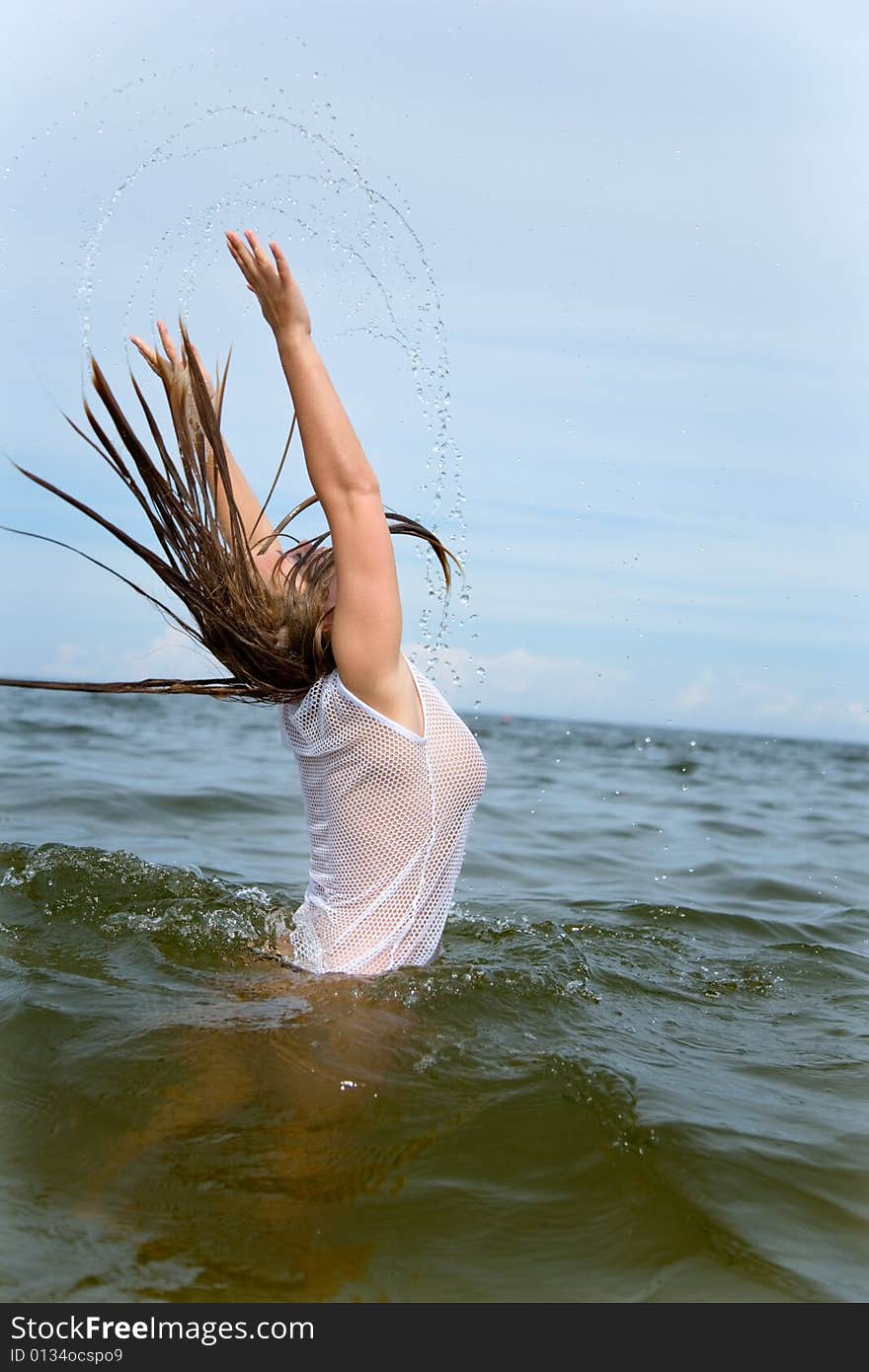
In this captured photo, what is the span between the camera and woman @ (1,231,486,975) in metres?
3.06

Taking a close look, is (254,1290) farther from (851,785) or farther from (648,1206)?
(851,785)

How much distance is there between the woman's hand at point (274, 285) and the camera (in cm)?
303

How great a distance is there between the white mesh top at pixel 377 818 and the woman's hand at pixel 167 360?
90 cm

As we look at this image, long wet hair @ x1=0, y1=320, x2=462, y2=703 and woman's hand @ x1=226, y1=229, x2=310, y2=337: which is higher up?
woman's hand @ x1=226, y1=229, x2=310, y2=337

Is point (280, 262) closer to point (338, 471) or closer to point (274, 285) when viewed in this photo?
point (274, 285)

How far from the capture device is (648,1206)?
284 cm

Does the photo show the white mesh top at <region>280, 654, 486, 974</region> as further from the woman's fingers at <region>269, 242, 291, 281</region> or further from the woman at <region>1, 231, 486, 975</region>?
the woman's fingers at <region>269, 242, 291, 281</region>

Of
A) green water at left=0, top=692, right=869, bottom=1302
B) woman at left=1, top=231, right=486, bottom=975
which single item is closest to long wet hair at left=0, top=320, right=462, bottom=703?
woman at left=1, top=231, right=486, bottom=975

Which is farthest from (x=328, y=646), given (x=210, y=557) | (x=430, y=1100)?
(x=430, y=1100)

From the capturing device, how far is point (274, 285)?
3.06 meters

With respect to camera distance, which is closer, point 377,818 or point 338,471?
point 338,471

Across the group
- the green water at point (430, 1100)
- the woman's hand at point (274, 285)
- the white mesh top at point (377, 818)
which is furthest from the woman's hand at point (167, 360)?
the green water at point (430, 1100)

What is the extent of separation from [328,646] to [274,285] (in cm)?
90
